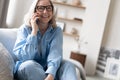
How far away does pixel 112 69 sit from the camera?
4105 millimetres

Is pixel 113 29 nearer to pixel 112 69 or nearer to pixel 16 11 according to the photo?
pixel 112 69

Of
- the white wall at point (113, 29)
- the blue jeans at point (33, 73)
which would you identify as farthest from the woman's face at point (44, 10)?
the white wall at point (113, 29)

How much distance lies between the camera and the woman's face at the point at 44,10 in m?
2.00

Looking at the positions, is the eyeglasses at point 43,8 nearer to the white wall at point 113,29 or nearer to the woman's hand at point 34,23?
the woman's hand at point 34,23

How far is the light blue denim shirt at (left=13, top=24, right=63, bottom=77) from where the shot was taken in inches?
73.3

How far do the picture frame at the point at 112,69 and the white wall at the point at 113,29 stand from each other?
25 centimetres

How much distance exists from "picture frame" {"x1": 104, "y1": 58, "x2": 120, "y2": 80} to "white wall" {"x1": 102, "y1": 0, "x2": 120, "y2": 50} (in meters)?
0.25

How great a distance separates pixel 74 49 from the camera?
429 centimetres

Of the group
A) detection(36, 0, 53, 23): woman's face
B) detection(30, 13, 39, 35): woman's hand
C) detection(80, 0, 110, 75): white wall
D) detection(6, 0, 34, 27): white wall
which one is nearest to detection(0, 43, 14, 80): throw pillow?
detection(30, 13, 39, 35): woman's hand

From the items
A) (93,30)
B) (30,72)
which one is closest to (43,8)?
(30,72)

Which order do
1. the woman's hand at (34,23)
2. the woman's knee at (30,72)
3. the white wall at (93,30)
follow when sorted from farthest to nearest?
the white wall at (93,30) < the woman's hand at (34,23) < the woman's knee at (30,72)

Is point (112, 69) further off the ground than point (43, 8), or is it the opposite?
point (43, 8)

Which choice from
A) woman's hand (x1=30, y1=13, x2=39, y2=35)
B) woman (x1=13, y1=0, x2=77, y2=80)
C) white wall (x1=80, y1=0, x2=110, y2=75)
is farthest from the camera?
white wall (x1=80, y1=0, x2=110, y2=75)

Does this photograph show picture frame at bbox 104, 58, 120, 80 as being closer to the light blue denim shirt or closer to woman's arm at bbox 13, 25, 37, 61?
the light blue denim shirt
